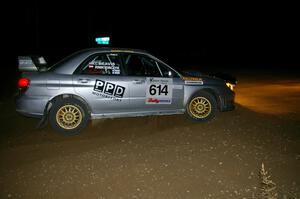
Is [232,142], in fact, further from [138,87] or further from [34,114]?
[34,114]

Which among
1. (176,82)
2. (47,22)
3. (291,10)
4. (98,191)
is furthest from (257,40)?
(98,191)

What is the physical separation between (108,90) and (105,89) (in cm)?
6

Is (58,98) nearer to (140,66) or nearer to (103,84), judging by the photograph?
(103,84)

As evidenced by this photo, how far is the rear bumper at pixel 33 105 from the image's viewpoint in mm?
7086

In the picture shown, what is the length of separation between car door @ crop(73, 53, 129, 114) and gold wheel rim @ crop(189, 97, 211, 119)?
1.43 meters

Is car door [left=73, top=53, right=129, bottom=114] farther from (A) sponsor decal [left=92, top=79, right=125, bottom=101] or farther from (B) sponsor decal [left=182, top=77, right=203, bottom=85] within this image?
(B) sponsor decal [left=182, top=77, right=203, bottom=85]

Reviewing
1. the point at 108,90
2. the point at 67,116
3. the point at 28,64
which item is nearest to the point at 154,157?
the point at 108,90

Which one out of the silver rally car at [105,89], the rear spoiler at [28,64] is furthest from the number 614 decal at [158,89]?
the rear spoiler at [28,64]

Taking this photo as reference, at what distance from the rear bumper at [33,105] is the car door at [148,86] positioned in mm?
1694

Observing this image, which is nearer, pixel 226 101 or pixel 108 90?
pixel 108 90

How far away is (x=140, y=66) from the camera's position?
767 centimetres

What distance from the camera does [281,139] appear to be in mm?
6594

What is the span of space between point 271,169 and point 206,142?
1500 millimetres

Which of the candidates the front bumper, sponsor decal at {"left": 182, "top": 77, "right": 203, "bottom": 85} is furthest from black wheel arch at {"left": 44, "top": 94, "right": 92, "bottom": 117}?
the front bumper
